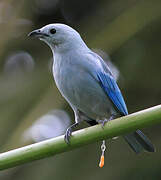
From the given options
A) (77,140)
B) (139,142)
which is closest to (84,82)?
(139,142)

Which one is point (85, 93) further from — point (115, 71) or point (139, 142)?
point (115, 71)

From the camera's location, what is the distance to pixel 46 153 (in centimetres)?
229

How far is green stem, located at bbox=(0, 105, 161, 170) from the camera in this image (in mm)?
2209

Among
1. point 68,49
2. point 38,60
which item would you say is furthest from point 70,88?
point 38,60

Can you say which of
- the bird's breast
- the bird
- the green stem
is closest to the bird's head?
the bird

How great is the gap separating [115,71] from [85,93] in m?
1.48

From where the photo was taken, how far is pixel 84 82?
3.50m

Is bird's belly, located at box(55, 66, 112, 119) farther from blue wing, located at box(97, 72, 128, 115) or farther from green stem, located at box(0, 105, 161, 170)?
green stem, located at box(0, 105, 161, 170)

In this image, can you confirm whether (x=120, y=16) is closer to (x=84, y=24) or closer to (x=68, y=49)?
(x=84, y=24)

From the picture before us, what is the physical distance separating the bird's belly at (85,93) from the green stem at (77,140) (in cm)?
113

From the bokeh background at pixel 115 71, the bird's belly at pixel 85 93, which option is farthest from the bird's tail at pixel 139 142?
the bokeh background at pixel 115 71

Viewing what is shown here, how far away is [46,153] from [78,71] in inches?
52.5

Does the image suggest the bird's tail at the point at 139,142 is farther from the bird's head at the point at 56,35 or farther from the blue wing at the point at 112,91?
the bird's head at the point at 56,35

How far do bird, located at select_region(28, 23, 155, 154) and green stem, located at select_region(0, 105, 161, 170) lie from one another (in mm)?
1059
